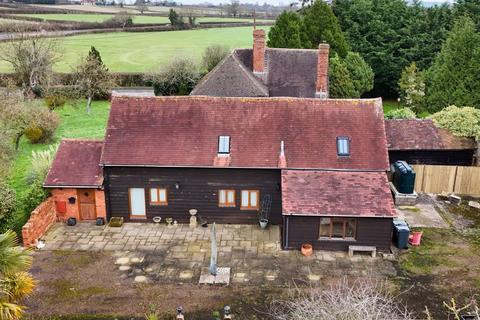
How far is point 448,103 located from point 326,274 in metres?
23.6

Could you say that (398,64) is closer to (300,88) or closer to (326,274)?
(300,88)

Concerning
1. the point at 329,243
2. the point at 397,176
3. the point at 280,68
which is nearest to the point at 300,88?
the point at 280,68

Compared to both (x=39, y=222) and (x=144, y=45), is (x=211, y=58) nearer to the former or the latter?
(x=144, y=45)

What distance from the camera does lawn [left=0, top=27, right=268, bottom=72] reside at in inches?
2147

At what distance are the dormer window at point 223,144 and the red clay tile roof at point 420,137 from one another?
9723 mm

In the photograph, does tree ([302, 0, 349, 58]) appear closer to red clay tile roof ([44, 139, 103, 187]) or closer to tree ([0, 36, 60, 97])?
tree ([0, 36, 60, 97])

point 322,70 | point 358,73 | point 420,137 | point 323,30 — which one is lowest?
point 420,137

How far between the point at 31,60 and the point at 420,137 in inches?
1359

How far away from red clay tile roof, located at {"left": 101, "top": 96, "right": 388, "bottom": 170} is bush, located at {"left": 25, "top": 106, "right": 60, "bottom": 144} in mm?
12374

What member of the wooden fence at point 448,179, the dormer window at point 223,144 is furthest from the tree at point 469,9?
the dormer window at point 223,144

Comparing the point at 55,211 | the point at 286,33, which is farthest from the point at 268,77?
the point at 55,211

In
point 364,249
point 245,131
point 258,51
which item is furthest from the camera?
point 258,51

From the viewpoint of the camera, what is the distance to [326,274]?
18328 millimetres

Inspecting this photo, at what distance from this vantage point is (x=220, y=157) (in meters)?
21.5
